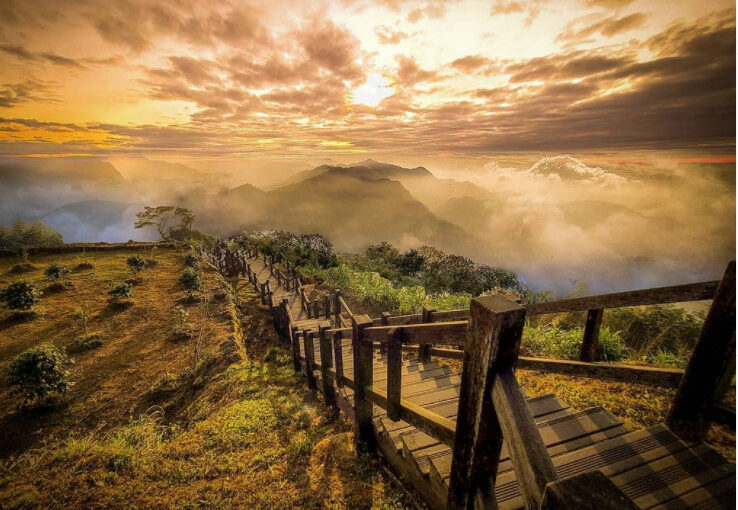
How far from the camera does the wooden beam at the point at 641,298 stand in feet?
7.36

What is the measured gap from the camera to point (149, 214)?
35688mm

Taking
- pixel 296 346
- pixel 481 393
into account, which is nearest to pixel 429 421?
pixel 481 393

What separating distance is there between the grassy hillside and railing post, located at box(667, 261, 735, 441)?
267 centimetres

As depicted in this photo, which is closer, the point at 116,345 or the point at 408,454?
the point at 408,454

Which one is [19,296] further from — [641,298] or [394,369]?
[641,298]

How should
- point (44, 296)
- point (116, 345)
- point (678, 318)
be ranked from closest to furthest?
point (678, 318)
point (116, 345)
point (44, 296)

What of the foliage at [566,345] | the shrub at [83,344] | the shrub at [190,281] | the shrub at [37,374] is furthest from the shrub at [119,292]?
the foliage at [566,345]

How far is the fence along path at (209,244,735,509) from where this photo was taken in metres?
1.30

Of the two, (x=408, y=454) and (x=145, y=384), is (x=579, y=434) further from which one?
(x=145, y=384)

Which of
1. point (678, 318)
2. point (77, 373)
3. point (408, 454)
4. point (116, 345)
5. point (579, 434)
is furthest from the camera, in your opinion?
point (116, 345)

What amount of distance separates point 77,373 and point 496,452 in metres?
13.6

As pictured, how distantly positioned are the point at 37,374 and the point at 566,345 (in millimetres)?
13386

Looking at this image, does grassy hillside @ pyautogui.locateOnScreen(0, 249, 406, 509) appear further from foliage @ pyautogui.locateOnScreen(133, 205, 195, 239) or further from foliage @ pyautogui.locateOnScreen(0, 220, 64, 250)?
foliage @ pyautogui.locateOnScreen(0, 220, 64, 250)

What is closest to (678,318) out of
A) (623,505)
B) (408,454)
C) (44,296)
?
(408,454)
